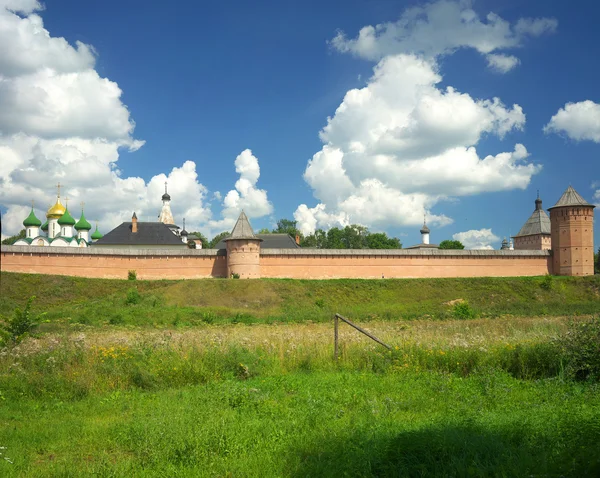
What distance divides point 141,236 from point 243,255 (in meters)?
14.7

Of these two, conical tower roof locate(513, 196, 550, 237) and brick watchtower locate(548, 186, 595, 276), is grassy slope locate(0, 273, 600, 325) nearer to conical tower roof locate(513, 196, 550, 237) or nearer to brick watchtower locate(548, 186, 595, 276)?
brick watchtower locate(548, 186, 595, 276)

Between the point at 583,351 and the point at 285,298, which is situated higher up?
the point at 583,351

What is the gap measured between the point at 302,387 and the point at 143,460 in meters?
2.63

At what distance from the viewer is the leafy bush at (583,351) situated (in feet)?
21.2

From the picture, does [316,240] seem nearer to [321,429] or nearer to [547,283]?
[547,283]

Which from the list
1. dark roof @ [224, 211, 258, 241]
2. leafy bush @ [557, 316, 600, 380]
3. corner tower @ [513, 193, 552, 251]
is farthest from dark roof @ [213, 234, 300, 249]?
leafy bush @ [557, 316, 600, 380]

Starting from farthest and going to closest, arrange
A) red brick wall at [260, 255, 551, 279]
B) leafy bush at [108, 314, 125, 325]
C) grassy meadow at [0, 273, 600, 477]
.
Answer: red brick wall at [260, 255, 551, 279] < leafy bush at [108, 314, 125, 325] < grassy meadow at [0, 273, 600, 477]

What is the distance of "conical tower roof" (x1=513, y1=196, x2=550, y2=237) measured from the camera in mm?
45194

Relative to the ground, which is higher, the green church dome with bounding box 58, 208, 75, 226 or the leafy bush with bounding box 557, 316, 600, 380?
the green church dome with bounding box 58, 208, 75, 226

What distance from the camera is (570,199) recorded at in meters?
35.2

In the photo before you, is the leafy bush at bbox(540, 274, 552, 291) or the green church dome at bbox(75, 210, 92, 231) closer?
the leafy bush at bbox(540, 274, 552, 291)

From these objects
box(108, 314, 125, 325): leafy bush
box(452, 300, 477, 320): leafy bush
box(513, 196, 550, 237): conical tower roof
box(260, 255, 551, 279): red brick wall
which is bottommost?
box(452, 300, 477, 320): leafy bush

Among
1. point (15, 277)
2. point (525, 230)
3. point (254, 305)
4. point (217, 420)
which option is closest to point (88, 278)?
point (15, 277)

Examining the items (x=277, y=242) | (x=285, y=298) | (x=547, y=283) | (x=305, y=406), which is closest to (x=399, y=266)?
(x=547, y=283)
